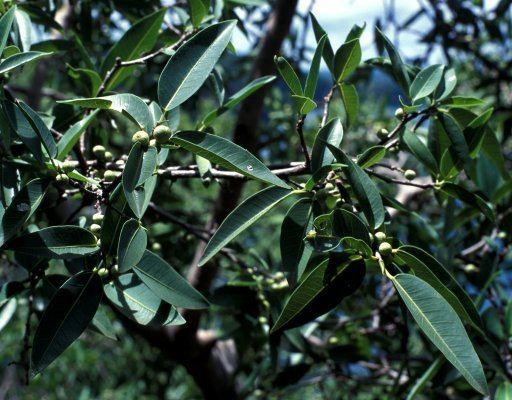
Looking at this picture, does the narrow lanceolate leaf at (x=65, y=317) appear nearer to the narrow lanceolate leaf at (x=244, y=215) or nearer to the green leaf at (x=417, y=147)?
the narrow lanceolate leaf at (x=244, y=215)

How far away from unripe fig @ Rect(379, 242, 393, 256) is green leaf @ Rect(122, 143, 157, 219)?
1.00ft

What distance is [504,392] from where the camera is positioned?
1.15 meters

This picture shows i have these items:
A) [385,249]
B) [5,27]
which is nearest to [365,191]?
[385,249]

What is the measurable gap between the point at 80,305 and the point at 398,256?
16.6 inches

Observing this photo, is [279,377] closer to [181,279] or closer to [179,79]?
[181,279]

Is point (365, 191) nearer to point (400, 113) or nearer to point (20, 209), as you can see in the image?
point (400, 113)

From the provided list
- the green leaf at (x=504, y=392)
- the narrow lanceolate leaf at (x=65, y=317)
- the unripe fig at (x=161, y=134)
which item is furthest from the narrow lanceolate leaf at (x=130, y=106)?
the green leaf at (x=504, y=392)

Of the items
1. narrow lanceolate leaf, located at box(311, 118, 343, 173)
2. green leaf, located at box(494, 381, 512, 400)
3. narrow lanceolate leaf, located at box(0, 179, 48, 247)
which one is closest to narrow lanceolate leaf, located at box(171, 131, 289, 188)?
narrow lanceolate leaf, located at box(311, 118, 343, 173)

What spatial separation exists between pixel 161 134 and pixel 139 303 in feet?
0.83

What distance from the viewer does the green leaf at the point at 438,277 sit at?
2.60ft

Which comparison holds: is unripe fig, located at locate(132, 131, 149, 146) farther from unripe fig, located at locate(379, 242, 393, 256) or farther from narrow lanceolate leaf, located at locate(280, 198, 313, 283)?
unripe fig, located at locate(379, 242, 393, 256)

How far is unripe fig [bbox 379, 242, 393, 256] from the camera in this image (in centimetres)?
80

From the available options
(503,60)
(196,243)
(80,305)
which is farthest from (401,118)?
(503,60)

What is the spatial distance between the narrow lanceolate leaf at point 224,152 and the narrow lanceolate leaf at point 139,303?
0.23 meters
